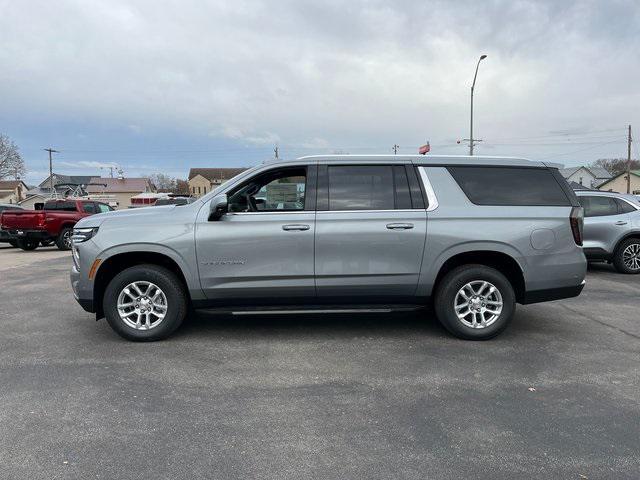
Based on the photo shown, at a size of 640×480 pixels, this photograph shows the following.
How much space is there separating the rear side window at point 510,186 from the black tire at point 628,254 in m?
5.67

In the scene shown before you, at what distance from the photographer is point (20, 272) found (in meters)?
10.5

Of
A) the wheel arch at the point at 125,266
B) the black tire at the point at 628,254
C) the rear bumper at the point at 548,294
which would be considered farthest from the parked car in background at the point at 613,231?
the wheel arch at the point at 125,266

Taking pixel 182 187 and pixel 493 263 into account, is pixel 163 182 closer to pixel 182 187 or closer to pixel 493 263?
pixel 182 187

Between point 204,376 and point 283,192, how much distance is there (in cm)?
204

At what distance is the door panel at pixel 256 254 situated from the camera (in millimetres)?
4895

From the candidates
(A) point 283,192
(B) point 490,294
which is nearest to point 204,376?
(A) point 283,192

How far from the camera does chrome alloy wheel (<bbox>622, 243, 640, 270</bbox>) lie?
9.70 metres


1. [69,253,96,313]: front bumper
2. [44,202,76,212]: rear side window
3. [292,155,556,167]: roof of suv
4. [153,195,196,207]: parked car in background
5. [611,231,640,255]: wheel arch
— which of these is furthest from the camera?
[44,202,76,212]: rear side window

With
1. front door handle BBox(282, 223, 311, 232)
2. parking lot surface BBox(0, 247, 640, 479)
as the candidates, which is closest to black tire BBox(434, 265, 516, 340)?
parking lot surface BBox(0, 247, 640, 479)

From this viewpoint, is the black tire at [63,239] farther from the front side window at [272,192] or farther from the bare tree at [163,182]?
the bare tree at [163,182]

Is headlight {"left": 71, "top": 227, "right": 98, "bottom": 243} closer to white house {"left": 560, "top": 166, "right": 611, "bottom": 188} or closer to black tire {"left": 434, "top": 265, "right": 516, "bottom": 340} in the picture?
black tire {"left": 434, "top": 265, "right": 516, "bottom": 340}

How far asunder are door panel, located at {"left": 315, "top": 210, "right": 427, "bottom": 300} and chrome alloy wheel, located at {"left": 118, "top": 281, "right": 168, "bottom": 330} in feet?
5.47

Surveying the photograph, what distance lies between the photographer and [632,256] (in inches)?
383

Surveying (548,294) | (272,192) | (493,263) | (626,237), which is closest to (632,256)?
(626,237)
